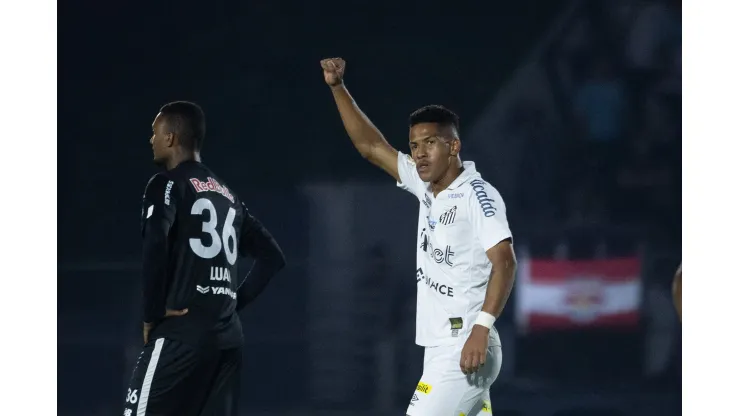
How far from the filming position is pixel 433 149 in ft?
12.2

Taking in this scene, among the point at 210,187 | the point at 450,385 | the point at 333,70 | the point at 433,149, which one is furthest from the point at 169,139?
the point at 450,385

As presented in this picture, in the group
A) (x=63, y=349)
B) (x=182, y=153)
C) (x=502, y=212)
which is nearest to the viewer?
(x=502, y=212)

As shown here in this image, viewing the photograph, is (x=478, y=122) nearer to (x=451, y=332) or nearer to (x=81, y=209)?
(x=81, y=209)

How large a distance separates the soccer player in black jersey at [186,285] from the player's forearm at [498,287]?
1044 mm

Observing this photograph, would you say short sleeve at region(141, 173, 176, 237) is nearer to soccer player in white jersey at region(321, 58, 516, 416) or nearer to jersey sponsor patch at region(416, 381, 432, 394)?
soccer player in white jersey at region(321, 58, 516, 416)

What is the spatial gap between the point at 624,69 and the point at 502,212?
13.2ft

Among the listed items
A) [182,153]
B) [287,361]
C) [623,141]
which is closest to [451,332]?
[182,153]

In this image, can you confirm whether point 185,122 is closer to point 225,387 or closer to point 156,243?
point 156,243

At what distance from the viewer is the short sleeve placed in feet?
11.6

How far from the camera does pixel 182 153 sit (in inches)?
150

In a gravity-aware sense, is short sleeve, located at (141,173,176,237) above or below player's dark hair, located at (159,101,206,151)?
below

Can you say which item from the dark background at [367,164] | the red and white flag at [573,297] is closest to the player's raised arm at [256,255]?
the dark background at [367,164]

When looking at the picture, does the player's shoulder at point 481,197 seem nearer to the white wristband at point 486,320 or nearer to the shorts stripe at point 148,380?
the white wristband at point 486,320

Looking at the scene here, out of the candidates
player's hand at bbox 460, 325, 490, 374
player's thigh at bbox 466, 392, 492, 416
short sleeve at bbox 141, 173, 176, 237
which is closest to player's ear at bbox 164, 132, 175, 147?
short sleeve at bbox 141, 173, 176, 237
